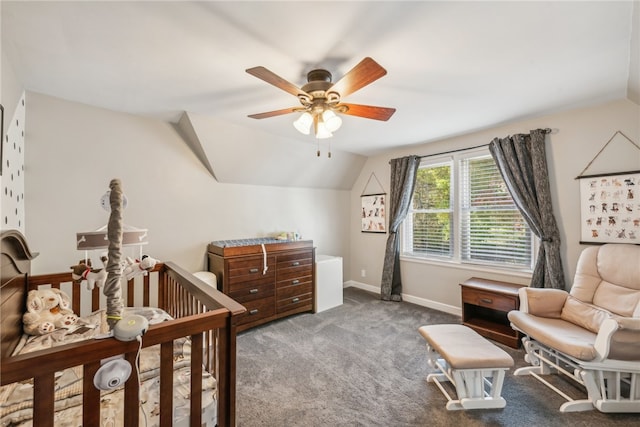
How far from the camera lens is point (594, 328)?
1969mm

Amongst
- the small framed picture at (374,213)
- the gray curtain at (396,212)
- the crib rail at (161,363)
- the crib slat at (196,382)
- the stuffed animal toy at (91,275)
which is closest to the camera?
the crib rail at (161,363)

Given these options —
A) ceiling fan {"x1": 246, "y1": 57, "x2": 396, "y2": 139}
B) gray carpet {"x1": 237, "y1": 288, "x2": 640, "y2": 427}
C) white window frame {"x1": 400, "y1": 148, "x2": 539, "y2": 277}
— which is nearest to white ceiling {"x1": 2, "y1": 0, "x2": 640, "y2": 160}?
ceiling fan {"x1": 246, "y1": 57, "x2": 396, "y2": 139}

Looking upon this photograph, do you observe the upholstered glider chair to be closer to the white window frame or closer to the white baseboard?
the white window frame

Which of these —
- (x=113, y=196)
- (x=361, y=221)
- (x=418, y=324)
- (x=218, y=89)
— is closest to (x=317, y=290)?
(x=418, y=324)

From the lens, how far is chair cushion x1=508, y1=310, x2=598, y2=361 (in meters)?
1.70

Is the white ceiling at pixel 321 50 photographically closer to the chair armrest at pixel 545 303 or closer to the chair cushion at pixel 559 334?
the chair armrest at pixel 545 303

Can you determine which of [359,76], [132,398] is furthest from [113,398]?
[359,76]

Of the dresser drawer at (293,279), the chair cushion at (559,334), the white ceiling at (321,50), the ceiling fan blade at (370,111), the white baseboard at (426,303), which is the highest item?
the white ceiling at (321,50)

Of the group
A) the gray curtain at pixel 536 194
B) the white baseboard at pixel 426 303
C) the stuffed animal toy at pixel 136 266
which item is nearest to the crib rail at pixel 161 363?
the stuffed animal toy at pixel 136 266

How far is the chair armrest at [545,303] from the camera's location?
2.26 meters

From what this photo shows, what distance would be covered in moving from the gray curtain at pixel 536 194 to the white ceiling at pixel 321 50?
0.42 meters

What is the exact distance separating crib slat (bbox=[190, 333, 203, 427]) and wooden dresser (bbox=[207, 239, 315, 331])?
1.81 meters

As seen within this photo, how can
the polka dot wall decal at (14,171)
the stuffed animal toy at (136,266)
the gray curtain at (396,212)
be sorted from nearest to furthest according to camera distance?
the stuffed animal toy at (136,266), the polka dot wall decal at (14,171), the gray curtain at (396,212)

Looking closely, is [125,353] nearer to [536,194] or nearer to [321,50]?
[321,50]
